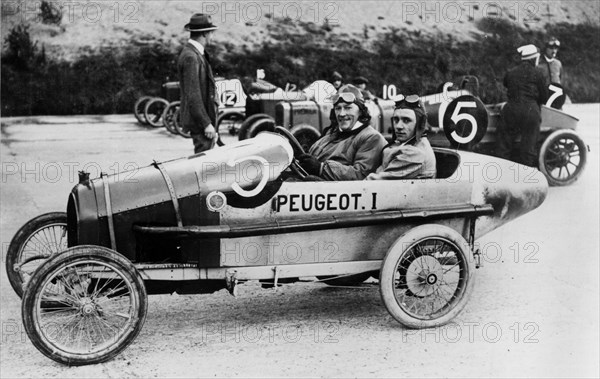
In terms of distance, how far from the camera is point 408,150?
15.9 ft

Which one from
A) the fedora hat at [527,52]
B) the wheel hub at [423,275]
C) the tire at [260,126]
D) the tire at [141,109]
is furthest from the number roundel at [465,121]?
the tire at [141,109]

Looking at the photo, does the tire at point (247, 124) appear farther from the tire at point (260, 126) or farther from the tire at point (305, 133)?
the tire at point (305, 133)

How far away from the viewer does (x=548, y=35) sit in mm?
9898

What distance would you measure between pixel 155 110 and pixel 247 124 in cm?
384

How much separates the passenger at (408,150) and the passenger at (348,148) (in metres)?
0.11

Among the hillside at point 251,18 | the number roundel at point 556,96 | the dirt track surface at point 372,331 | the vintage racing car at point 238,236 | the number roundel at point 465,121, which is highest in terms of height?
the hillside at point 251,18

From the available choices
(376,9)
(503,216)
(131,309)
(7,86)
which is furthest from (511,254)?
(7,86)

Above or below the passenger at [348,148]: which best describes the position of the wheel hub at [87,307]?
below

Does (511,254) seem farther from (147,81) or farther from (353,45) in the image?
(147,81)

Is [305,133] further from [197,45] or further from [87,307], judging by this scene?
[87,307]

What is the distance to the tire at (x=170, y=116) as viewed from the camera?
13.8m

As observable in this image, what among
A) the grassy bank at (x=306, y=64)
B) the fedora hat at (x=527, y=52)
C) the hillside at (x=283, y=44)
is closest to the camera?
the hillside at (x=283, y=44)

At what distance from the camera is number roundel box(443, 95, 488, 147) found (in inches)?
350

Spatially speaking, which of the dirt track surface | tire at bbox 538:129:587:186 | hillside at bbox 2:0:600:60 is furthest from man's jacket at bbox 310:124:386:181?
tire at bbox 538:129:587:186
